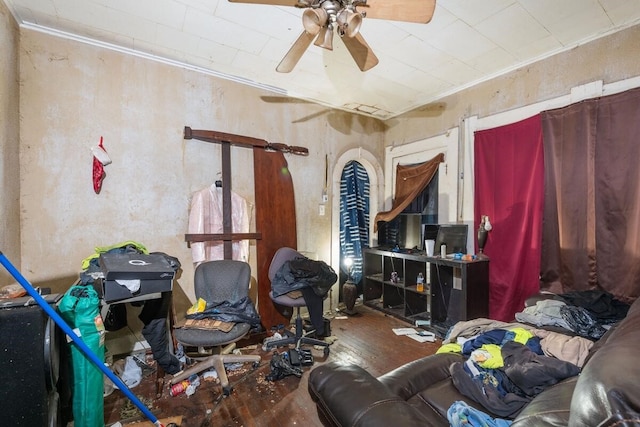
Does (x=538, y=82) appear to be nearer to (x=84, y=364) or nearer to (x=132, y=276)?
(x=132, y=276)

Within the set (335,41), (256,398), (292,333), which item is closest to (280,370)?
(256,398)

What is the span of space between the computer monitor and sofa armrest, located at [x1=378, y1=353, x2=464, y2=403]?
5.43 feet

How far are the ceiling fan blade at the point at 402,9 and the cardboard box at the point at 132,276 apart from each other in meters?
2.02

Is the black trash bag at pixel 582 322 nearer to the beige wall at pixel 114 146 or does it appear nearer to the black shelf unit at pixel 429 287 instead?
the black shelf unit at pixel 429 287

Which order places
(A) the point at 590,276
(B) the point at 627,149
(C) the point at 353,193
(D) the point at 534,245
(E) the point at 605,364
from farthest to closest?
(C) the point at 353,193, (D) the point at 534,245, (A) the point at 590,276, (B) the point at 627,149, (E) the point at 605,364

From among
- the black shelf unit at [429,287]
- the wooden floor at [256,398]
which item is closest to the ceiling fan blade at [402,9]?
the black shelf unit at [429,287]

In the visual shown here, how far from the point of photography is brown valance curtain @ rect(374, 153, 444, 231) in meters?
3.64

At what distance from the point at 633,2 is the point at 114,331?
15.5 feet

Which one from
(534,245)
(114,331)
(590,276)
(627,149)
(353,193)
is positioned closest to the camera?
(627,149)

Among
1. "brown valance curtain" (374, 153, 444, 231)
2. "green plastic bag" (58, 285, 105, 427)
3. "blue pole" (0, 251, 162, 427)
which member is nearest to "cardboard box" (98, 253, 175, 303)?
"green plastic bag" (58, 285, 105, 427)

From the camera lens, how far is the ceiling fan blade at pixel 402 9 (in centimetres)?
157

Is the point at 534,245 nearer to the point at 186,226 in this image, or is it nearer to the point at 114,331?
the point at 186,226

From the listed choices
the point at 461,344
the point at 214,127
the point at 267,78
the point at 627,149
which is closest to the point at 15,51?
the point at 214,127

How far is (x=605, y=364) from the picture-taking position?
2.00 ft
